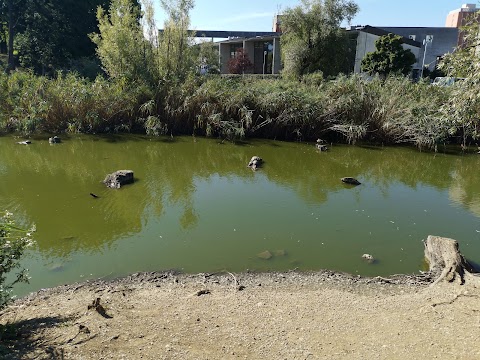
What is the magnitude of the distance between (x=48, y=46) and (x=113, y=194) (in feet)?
75.2

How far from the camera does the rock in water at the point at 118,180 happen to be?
28.7 feet

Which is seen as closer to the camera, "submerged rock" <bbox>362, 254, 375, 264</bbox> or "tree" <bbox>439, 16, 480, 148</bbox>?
"tree" <bbox>439, 16, 480, 148</bbox>

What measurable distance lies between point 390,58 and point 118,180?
21.6 metres

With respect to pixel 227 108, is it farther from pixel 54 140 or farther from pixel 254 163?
pixel 54 140

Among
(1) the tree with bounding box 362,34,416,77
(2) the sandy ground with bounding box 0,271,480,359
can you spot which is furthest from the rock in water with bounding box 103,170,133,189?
(1) the tree with bounding box 362,34,416,77

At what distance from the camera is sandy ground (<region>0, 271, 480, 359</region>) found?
11.1ft

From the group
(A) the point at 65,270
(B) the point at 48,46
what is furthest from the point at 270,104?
(B) the point at 48,46

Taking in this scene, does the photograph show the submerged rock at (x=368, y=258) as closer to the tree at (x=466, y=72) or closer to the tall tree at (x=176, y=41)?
the tree at (x=466, y=72)

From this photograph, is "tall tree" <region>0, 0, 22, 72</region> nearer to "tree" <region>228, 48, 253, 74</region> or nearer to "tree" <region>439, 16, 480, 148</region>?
"tree" <region>228, 48, 253, 74</region>

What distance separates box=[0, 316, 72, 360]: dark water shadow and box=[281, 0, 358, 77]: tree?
68.0ft

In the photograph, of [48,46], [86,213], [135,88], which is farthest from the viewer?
[48,46]

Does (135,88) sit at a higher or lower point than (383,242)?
higher

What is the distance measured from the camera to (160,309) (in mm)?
4168

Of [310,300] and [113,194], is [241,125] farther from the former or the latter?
[310,300]
